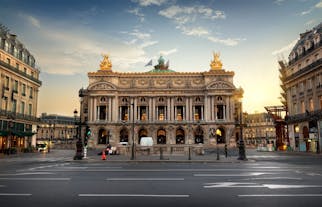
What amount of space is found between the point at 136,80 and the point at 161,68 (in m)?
19.6

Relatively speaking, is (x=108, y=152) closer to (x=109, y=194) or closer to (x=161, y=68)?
(x=109, y=194)

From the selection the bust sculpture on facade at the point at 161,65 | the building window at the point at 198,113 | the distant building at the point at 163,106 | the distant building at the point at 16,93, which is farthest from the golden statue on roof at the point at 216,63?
the distant building at the point at 16,93

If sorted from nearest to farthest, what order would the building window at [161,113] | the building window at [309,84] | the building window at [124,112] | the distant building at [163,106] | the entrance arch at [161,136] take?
the building window at [309,84] → the distant building at [163,106] → the entrance arch at [161,136] → the building window at [161,113] → the building window at [124,112]

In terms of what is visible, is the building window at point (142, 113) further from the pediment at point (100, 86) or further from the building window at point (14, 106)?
the building window at point (14, 106)

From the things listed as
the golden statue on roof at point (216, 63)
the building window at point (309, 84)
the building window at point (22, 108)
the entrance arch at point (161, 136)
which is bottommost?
the entrance arch at point (161, 136)

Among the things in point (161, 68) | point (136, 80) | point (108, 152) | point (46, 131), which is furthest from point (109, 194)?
point (46, 131)

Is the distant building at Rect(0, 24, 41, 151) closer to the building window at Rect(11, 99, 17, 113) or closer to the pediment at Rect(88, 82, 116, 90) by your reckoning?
the building window at Rect(11, 99, 17, 113)

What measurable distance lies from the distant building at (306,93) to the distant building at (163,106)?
22863 millimetres

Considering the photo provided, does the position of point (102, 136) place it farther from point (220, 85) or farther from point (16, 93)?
point (220, 85)

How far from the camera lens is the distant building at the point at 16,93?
46.0 metres

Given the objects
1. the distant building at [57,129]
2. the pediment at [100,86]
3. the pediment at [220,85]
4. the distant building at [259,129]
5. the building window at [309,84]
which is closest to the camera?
the building window at [309,84]

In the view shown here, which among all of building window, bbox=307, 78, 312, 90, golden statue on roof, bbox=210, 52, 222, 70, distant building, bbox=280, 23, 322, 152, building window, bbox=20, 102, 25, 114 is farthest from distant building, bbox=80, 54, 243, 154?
building window, bbox=307, 78, 312, 90

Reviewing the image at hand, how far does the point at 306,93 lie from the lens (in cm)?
4869

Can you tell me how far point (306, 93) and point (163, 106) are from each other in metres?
42.1
